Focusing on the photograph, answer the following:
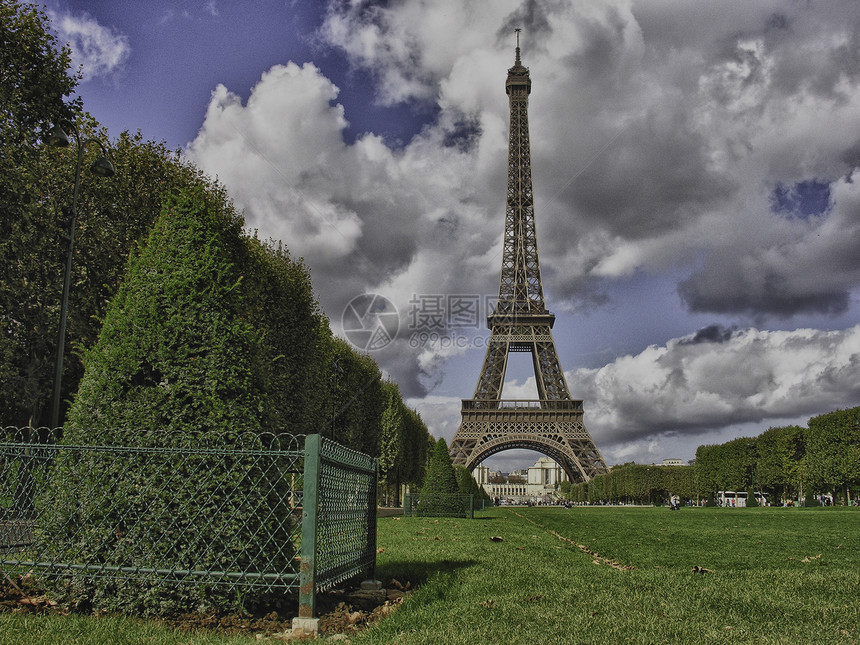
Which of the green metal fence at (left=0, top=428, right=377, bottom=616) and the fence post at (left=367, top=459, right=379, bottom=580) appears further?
the fence post at (left=367, top=459, right=379, bottom=580)

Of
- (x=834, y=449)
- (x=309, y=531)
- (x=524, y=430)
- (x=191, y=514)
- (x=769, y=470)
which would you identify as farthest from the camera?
(x=524, y=430)

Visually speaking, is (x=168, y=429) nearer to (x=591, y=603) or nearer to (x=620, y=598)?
(x=591, y=603)

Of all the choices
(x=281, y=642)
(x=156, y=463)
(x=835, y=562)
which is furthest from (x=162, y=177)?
(x=835, y=562)

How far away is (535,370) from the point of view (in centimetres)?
6675

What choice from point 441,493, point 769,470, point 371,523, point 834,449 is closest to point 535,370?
point 769,470

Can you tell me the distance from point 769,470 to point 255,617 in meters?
57.1

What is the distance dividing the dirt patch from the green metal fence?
0.23 meters

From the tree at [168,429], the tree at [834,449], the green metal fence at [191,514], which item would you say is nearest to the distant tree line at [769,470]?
the tree at [834,449]

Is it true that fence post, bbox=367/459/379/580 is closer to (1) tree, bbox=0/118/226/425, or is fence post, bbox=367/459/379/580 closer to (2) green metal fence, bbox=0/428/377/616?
(2) green metal fence, bbox=0/428/377/616

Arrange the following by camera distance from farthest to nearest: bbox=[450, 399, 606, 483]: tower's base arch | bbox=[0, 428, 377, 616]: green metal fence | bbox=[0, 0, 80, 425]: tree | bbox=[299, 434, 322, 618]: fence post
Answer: bbox=[450, 399, 606, 483]: tower's base arch
bbox=[0, 0, 80, 425]: tree
bbox=[0, 428, 377, 616]: green metal fence
bbox=[299, 434, 322, 618]: fence post

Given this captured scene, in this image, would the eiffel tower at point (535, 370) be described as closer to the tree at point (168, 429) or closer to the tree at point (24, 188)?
the tree at point (24, 188)

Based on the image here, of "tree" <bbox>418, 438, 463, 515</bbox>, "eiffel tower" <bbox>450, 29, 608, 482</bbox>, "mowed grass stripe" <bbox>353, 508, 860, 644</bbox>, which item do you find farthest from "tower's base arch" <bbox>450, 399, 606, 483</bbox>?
"mowed grass stripe" <bbox>353, 508, 860, 644</bbox>

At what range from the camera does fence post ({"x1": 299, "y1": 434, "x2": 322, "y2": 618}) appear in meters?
4.63

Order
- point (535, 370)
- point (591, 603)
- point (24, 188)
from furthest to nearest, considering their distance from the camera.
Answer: point (535, 370), point (24, 188), point (591, 603)
